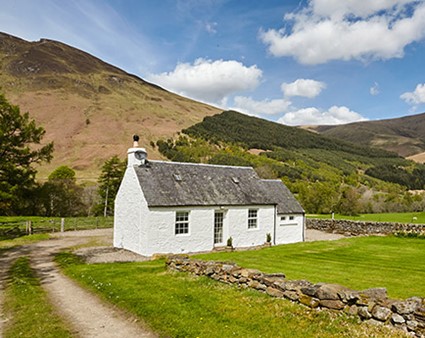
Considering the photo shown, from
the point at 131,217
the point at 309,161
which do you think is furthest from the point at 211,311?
the point at 309,161

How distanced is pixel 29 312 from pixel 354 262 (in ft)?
53.2

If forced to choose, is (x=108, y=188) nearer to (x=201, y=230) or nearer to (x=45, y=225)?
(x=45, y=225)

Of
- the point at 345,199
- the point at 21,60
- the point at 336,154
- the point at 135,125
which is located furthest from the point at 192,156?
the point at 21,60

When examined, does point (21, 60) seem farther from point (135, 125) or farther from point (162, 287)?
point (162, 287)

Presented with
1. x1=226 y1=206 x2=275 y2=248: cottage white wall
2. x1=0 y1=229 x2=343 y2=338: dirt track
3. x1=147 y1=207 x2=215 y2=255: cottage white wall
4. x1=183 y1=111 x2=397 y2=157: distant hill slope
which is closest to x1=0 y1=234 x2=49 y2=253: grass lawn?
x1=0 y1=229 x2=343 y2=338: dirt track

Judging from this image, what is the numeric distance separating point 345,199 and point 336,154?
11532 centimetres

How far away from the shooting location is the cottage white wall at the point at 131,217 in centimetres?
2239

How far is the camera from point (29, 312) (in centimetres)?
1040

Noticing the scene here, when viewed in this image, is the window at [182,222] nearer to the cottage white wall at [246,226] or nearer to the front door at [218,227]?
the front door at [218,227]

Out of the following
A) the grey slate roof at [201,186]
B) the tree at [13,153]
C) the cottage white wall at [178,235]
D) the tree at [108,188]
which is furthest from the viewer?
the tree at [108,188]

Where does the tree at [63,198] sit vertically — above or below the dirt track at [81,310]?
above

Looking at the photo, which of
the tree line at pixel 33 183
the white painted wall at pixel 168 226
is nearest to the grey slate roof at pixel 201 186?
the white painted wall at pixel 168 226

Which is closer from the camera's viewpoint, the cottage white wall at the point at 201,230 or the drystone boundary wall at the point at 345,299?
the drystone boundary wall at the point at 345,299

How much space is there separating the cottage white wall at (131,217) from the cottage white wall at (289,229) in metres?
12.1
